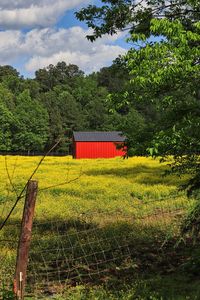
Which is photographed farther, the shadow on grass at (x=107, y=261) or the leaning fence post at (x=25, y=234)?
the shadow on grass at (x=107, y=261)

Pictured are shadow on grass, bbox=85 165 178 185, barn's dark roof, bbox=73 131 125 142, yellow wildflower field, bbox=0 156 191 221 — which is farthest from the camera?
barn's dark roof, bbox=73 131 125 142

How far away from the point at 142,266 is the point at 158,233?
9.98 feet

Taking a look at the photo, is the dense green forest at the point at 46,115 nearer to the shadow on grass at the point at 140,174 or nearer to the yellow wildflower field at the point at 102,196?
the shadow on grass at the point at 140,174

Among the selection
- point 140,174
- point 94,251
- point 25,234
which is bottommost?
point 140,174

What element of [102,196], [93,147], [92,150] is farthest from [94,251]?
[93,147]

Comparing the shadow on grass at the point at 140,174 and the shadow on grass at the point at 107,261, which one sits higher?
the shadow on grass at the point at 107,261

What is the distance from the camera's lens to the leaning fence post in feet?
18.2

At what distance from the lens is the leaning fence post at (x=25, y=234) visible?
5562 mm

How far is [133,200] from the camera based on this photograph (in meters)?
20.2

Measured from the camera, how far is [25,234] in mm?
5613

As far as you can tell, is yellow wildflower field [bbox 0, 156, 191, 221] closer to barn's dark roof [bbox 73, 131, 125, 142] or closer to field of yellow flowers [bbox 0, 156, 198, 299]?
field of yellow flowers [bbox 0, 156, 198, 299]

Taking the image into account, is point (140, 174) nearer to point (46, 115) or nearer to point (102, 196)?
point (102, 196)

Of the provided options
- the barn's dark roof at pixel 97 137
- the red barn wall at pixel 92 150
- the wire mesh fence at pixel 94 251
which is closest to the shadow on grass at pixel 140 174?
the wire mesh fence at pixel 94 251

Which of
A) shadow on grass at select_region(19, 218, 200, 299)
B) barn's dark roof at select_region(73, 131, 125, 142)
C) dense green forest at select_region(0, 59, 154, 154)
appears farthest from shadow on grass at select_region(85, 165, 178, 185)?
dense green forest at select_region(0, 59, 154, 154)
